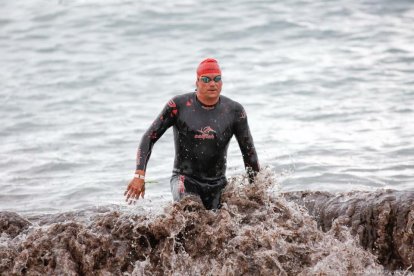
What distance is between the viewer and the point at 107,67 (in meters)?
21.0

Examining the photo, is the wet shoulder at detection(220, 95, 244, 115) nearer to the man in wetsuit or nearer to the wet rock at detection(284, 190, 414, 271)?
the man in wetsuit

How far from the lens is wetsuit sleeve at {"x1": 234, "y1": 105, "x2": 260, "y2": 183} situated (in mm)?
8883

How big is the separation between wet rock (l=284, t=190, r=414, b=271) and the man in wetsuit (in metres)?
0.96

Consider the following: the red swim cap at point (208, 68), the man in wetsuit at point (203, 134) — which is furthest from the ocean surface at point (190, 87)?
the red swim cap at point (208, 68)

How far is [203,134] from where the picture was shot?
8805 millimetres

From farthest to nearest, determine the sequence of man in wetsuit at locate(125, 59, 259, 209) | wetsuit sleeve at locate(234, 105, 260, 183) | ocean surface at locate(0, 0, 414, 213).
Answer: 1. ocean surface at locate(0, 0, 414, 213)
2. wetsuit sleeve at locate(234, 105, 260, 183)
3. man in wetsuit at locate(125, 59, 259, 209)

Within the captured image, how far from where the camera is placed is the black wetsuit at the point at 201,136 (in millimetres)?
8797

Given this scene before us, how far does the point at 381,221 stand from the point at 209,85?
2.11m

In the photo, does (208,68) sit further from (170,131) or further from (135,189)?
(170,131)

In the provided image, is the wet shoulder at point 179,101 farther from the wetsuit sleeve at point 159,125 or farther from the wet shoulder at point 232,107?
the wet shoulder at point 232,107

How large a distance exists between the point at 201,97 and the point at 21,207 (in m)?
4.17

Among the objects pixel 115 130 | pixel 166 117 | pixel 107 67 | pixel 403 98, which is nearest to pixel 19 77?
pixel 107 67

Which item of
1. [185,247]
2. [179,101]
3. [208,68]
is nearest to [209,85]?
[208,68]

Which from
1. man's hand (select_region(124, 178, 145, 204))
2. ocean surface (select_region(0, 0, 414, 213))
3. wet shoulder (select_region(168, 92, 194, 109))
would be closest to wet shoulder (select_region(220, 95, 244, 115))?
wet shoulder (select_region(168, 92, 194, 109))
